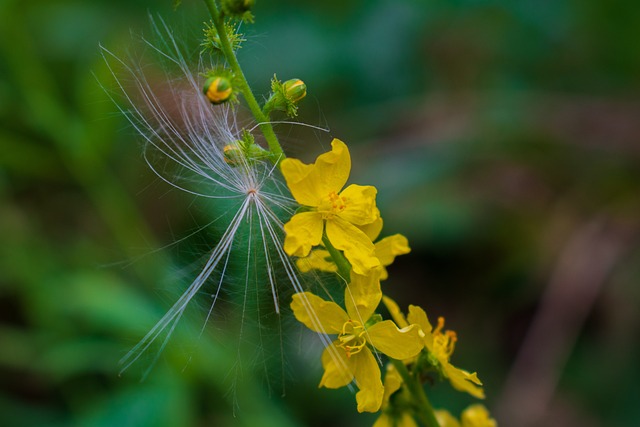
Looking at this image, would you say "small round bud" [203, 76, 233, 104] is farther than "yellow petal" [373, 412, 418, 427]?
No

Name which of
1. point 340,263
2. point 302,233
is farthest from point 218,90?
point 340,263

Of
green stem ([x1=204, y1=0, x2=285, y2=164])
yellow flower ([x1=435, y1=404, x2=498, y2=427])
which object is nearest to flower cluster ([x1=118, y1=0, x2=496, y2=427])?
green stem ([x1=204, y1=0, x2=285, y2=164])

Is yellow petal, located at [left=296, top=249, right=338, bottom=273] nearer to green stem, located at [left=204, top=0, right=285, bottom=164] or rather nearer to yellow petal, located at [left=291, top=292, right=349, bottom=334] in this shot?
yellow petal, located at [left=291, top=292, right=349, bottom=334]

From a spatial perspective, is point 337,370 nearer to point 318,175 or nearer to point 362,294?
point 362,294

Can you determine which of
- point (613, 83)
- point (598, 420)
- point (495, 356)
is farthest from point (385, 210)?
point (613, 83)

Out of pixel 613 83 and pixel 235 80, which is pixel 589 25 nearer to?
pixel 613 83

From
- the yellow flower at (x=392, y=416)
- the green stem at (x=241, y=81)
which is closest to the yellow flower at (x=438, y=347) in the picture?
the yellow flower at (x=392, y=416)
